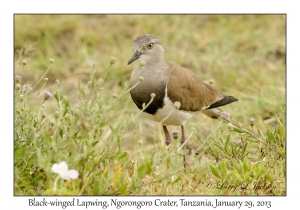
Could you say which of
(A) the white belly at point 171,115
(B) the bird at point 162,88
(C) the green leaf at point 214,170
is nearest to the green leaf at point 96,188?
(C) the green leaf at point 214,170

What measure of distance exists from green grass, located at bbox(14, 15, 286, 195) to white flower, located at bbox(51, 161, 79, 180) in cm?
6

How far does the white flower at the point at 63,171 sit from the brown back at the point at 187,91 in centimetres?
139

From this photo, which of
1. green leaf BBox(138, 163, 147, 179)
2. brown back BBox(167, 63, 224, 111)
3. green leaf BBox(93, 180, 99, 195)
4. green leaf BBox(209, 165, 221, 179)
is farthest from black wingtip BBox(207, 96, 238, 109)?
green leaf BBox(93, 180, 99, 195)

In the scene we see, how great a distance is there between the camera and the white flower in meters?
2.86

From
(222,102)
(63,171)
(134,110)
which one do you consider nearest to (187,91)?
(222,102)

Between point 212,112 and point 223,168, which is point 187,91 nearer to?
point 212,112

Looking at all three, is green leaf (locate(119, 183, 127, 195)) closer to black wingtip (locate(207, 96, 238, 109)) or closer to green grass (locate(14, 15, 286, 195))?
green grass (locate(14, 15, 286, 195))

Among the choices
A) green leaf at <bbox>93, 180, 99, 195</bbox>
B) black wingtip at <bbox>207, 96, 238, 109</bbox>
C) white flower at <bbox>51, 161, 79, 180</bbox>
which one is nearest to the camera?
white flower at <bbox>51, 161, 79, 180</bbox>

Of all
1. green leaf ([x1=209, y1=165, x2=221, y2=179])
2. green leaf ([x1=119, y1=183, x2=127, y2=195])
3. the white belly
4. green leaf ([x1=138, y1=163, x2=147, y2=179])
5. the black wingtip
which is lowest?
green leaf ([x1=119, y1=183, x2=127, y2=195])

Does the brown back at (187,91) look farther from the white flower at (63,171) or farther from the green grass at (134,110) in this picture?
the white flower at (63,171)

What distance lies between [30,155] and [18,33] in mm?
4279
